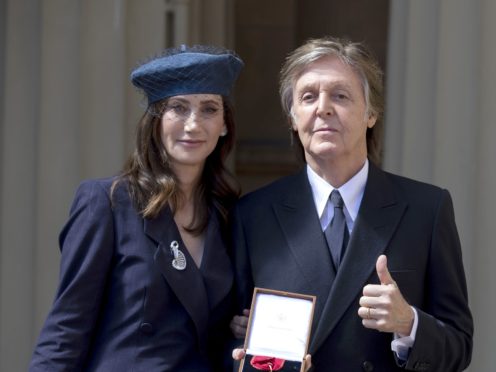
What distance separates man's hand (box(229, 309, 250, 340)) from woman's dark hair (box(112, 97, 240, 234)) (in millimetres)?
326

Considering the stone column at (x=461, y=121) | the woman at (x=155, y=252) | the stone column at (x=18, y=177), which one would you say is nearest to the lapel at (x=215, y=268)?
the woman at (x=155, y=252)

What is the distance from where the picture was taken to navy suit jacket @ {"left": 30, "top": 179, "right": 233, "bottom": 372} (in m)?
3.71

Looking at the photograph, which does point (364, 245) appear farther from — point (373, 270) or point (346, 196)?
point (346, 196)

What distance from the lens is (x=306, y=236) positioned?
3.81 m

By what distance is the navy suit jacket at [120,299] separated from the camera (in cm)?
371

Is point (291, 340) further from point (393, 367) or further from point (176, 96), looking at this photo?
point (176, 96)

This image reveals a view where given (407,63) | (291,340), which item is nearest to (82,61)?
(407,63)

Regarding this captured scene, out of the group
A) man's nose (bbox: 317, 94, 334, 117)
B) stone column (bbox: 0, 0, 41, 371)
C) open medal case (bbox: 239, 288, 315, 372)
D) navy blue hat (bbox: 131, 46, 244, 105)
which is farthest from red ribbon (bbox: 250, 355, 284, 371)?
stone column (bbox: 0, 0, 41, 371)

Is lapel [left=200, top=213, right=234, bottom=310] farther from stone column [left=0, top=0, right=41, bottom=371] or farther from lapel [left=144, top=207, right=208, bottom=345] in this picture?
stone column [left=0, top=0, right=41, bottom=371]

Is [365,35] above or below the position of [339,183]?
above

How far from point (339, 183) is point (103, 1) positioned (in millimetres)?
1880

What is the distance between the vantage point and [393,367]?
12.1 feet

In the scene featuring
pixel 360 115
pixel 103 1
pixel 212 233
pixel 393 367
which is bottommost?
pixel 393 367

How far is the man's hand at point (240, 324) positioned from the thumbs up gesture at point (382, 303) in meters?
0.49
